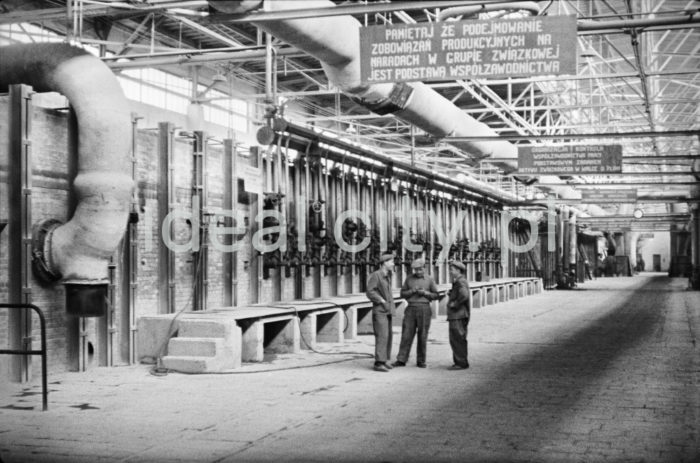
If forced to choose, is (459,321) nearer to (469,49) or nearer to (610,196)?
(469,49)

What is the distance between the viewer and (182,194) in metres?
12.7

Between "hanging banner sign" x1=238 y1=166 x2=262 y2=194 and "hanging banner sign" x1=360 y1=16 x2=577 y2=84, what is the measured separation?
15.9 ft

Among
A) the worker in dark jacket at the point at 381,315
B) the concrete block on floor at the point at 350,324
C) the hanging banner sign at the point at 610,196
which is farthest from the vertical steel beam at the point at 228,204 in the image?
the hanging banner sign at the point at 610,196

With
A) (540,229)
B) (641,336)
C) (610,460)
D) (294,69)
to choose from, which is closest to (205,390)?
(610,460)

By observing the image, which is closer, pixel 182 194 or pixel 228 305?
pixel 182 194

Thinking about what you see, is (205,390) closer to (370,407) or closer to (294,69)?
(370,407)

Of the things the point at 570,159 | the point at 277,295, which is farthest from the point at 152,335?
the point at 570,159

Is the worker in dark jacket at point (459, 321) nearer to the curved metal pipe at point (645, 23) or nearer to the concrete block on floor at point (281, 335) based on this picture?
the concrete block on floor at point (281, 335)

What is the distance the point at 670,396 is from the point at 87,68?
7.77 m

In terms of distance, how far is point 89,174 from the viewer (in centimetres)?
991

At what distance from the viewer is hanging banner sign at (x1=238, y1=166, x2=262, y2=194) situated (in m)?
13.6

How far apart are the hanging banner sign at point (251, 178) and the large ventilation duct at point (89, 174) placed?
11.7 feet

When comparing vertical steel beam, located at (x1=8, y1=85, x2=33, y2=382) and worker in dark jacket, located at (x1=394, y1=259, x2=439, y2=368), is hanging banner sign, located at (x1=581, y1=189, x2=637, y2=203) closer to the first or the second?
worker in dark jacket, located at (x1=394, y1=259, x2=439, y2=368)

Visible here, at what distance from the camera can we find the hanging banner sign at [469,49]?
347 inches
